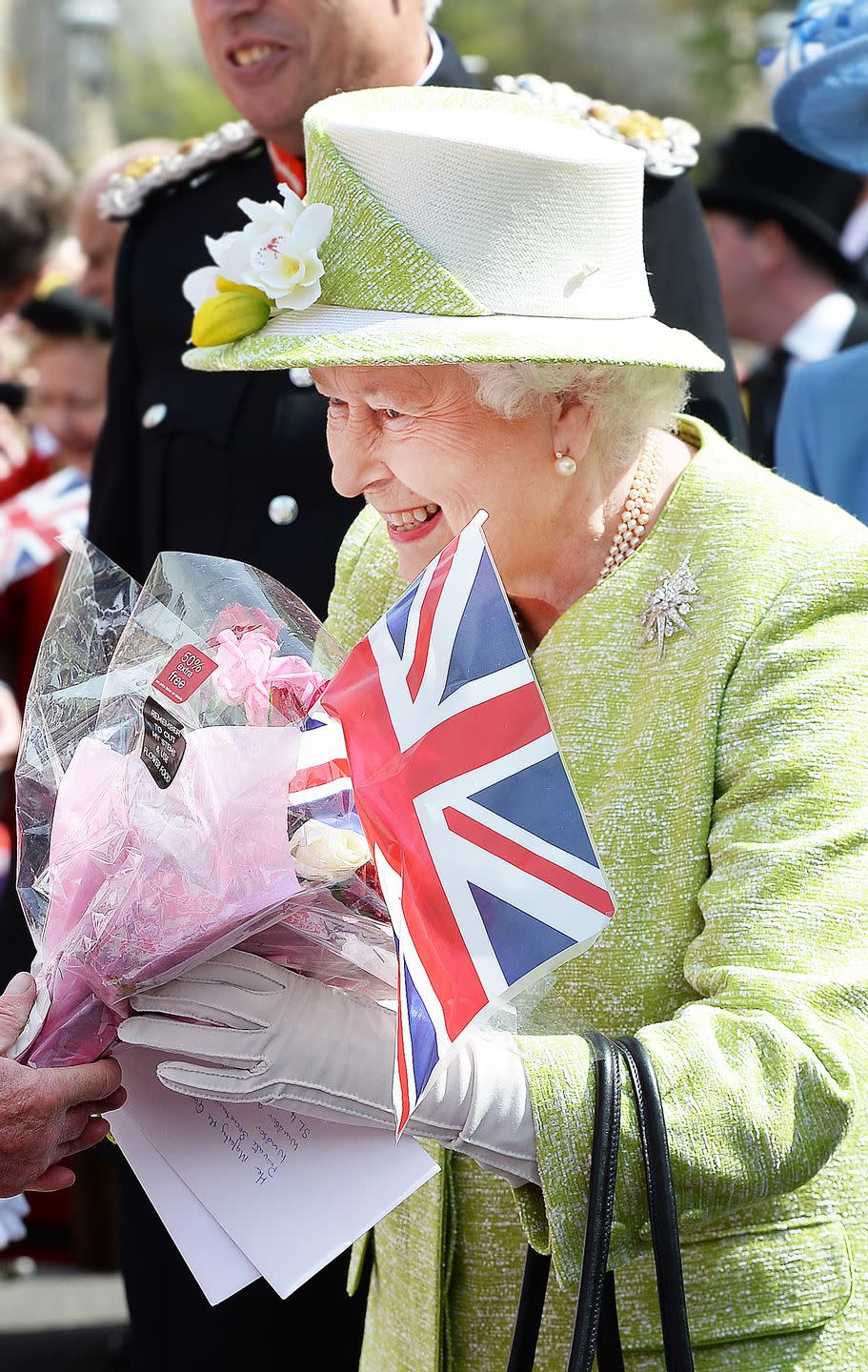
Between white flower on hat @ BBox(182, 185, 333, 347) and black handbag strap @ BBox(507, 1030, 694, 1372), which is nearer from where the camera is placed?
black handbag strap @ BBox(507, 1030, 694, 1372)

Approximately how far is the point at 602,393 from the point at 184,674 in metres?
0.58

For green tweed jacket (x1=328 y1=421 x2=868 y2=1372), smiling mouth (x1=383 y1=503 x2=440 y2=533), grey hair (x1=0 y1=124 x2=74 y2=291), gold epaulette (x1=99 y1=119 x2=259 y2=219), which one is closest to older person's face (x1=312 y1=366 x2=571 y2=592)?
smiling mouth (x1=383 y1=503 x2=440 y2=533)

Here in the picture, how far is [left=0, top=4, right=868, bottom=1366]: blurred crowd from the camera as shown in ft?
9.05

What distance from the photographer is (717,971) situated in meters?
1.53

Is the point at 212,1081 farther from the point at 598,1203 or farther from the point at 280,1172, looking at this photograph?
the point at 598,1203

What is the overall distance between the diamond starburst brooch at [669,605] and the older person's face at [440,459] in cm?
15

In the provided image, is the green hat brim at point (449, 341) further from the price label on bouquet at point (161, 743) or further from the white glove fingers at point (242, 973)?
the white glove fingers at point (242, 973)

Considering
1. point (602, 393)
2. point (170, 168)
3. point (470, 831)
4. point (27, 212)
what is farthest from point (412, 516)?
point (27, 212)

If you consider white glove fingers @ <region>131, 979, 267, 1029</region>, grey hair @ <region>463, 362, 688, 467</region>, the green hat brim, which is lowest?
white glove fingers @ <region>131, 979, 267, 1029</region>

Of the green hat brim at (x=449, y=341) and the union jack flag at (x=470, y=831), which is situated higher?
the green hat brim at (x=449, y=341)

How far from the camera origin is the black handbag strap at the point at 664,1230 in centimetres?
142

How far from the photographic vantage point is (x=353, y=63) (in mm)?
2643

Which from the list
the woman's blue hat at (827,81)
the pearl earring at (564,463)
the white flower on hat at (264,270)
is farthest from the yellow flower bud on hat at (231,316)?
the woman's blue hat at (827,81)

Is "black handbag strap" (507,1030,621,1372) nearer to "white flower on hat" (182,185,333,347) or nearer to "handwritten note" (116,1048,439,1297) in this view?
"handwritten note" (116,1048,439,1297)
